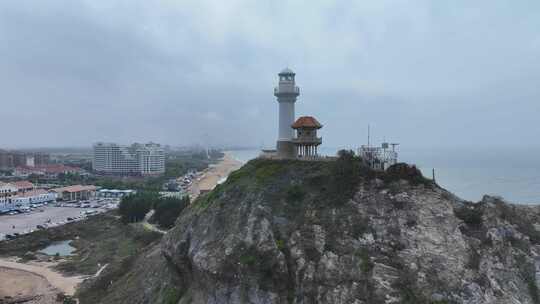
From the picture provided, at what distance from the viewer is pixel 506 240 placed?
2631cm

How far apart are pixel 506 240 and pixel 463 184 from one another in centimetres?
8659

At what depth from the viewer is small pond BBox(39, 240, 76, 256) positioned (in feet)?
199

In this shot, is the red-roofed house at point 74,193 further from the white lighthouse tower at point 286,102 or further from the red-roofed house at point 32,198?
the white lighthouse tower at point 286,102

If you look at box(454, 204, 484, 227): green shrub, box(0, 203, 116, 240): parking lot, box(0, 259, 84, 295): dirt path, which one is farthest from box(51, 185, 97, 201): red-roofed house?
box(454, 204, 484, 227): green shrub

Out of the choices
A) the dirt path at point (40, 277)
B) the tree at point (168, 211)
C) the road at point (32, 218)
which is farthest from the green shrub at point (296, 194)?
the road at point (32, 218)

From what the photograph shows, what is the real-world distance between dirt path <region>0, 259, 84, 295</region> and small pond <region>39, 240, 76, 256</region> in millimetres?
6659

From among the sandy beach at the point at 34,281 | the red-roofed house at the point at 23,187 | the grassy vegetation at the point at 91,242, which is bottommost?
the sandy beach at the point at 34,281

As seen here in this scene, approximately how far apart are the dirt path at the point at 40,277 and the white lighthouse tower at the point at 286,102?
1114 inches

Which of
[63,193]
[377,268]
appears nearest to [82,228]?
[63,193]

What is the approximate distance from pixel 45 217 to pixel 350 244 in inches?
3032

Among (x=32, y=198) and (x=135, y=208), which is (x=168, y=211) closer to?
(x=135, y=208)

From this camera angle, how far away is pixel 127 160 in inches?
6658

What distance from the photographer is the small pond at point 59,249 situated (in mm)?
60562

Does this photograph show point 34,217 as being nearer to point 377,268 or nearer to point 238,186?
point 238,186
